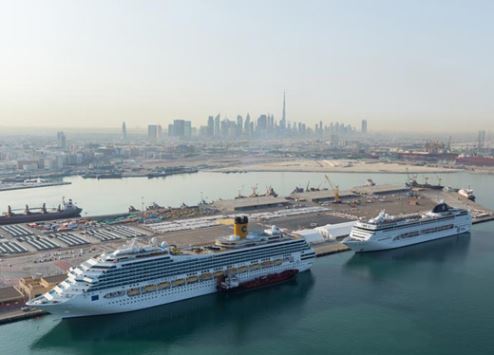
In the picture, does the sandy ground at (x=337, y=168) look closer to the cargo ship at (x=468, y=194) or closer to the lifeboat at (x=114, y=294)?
the cargo ship at (x=468, y=194)

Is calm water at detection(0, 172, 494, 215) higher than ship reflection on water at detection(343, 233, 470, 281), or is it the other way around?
ship reflection on water at detection(343, 233, 470, 281)

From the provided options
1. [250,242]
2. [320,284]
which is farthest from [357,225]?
[250,242]

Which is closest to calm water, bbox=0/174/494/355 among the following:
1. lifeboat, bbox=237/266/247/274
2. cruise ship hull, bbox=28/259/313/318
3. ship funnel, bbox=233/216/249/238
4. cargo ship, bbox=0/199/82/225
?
cruise ship hull, bbox=28/259/313/318

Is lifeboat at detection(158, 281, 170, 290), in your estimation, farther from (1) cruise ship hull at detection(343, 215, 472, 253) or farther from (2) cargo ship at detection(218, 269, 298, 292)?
(1) cruise ship hull at detection(343, 215, 472, 253)

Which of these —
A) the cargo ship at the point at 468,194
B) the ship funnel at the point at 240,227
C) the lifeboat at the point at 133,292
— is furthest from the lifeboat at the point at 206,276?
the cargo ship at the point at 468,194

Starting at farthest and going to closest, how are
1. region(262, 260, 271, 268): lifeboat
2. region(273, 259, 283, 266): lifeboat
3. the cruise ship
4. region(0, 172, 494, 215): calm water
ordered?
region(0, 172, 494, 215): calm water → region(273, 259, 283, 266): lifeboat → region(262, 260, 271, 268): lifeboat → the cruise ship
